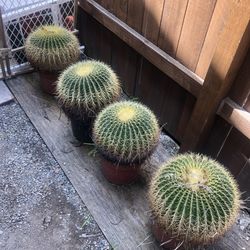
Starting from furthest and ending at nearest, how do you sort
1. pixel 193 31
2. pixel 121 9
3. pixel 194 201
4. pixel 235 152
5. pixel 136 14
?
pixel 121 9 < pixel 136 14 < pixel 235 152 < pixel 193 31 < pixel 194 201

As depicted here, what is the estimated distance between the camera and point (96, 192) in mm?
2008

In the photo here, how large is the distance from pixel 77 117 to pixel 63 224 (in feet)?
2.14

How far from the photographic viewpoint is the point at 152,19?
6.64 feet

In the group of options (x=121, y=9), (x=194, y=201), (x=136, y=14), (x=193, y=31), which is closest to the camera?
(x=194, y=201)

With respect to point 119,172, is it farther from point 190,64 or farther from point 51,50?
point 51,50

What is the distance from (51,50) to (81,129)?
0.63m

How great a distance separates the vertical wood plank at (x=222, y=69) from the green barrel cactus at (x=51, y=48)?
41.4 inches

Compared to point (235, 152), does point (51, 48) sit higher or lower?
higher

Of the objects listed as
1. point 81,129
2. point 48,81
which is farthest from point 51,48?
→ point 81,129

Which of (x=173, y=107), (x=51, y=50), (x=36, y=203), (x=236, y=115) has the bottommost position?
(x=36, y=203)

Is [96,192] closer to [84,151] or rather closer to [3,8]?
[84,151]

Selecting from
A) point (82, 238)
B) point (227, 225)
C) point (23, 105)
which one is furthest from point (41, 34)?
point (227, 225)

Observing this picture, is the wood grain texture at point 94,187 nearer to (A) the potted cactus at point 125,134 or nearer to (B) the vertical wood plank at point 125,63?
(A) the potted cactus at point 125,134

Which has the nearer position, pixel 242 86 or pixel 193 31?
pixel 242 86
